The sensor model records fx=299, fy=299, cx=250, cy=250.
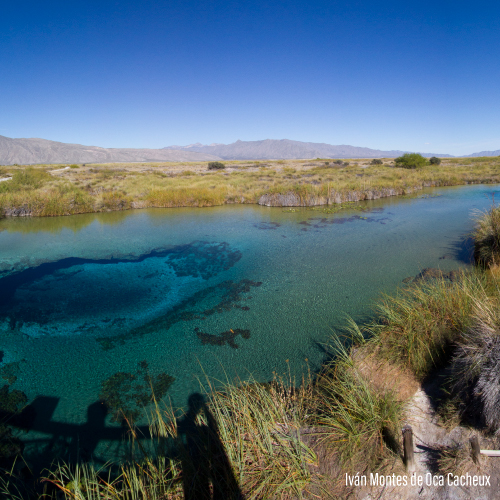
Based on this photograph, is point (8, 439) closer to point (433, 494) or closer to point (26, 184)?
point (433, 494)

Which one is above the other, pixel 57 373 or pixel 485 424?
pixel 485 424

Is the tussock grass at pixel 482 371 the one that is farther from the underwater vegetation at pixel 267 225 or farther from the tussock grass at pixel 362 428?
the underwater vegetation at pixel 267 225

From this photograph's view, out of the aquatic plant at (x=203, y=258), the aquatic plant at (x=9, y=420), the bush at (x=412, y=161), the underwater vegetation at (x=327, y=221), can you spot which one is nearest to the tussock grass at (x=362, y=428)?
the aquatic plant at (x=9, y=420)

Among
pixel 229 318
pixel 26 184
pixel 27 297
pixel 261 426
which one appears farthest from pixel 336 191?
pixel 26 184

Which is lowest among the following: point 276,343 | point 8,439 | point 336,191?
point 8,439

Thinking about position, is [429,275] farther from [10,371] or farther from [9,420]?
[10,371]

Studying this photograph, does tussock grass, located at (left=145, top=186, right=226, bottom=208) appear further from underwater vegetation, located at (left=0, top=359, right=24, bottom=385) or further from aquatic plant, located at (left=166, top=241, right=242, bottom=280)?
underwater vegetation, located at (left=0, top=359, right=24, bottom=385)

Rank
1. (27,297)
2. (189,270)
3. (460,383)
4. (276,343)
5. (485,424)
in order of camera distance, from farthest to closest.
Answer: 1. (189,270)
2. (27,297)
3. (276,343)
4. (460,383)
5. (485,424)

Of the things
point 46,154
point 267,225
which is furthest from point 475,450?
point 46,154
